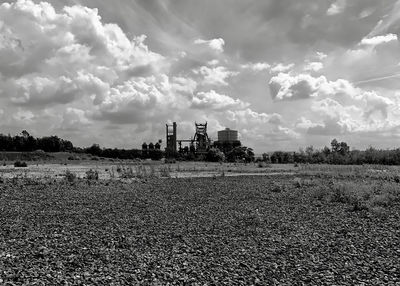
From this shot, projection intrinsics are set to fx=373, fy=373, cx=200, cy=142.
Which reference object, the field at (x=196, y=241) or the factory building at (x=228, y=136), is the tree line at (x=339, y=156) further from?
the field at (x=196, y=241)

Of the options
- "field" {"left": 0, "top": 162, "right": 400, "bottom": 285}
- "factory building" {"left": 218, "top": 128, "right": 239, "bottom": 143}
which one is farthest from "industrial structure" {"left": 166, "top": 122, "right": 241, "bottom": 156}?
"field" {"left": 0, "top": 162, "right": 400, "bottom": 285}

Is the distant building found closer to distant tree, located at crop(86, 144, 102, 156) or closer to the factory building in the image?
the factory building

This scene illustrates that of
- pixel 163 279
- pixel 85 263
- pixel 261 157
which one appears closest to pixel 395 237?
pixel 163 279

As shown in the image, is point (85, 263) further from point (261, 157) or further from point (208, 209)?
point (261, 157)

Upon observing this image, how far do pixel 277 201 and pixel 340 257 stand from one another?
30.6ft

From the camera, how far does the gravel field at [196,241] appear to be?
688 centimetres

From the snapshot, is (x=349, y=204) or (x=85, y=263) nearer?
(x=85, y=263)

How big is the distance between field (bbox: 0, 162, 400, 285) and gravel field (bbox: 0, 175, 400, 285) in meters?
0.02

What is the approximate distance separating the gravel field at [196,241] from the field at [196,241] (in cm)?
2

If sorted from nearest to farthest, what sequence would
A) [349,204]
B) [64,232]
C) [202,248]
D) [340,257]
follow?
[340,257], [202,248], [64,232], [349,204]

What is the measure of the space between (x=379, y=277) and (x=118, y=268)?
4.92 m

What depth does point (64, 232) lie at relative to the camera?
1015 centimetres

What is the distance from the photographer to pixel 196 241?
9539 millimetres

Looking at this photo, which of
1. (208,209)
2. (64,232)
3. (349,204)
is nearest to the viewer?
(64,232)
